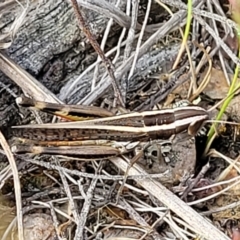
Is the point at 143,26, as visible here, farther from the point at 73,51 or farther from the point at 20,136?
the point at 20,136

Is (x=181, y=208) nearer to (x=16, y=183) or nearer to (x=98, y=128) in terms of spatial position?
(x=98, y=128)

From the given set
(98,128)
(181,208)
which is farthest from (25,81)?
(181,208)

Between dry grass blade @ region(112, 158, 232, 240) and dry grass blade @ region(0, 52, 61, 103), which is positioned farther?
dry grass blade @ region(0, 52, 61, 103)

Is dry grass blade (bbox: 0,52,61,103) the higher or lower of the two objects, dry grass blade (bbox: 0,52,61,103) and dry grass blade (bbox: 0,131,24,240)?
the higher

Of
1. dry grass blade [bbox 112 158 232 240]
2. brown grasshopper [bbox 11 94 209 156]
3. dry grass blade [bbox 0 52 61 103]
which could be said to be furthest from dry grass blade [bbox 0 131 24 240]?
dry grass blade [bbox 112 158 232 240]

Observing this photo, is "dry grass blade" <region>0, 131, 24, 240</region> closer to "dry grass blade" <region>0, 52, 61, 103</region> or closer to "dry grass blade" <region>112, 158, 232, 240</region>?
"dry grass blade" <region>0, 52, 61, 103</region>

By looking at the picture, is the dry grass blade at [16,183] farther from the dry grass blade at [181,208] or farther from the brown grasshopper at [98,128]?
the dry grass blade at [181,208]

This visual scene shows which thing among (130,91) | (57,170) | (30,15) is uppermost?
(30,15)

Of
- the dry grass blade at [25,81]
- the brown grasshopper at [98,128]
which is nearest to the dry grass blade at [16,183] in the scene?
the brown grasshopper at [98,128]

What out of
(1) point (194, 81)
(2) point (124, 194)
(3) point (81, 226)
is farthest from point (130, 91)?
(3) point (81, 226)
